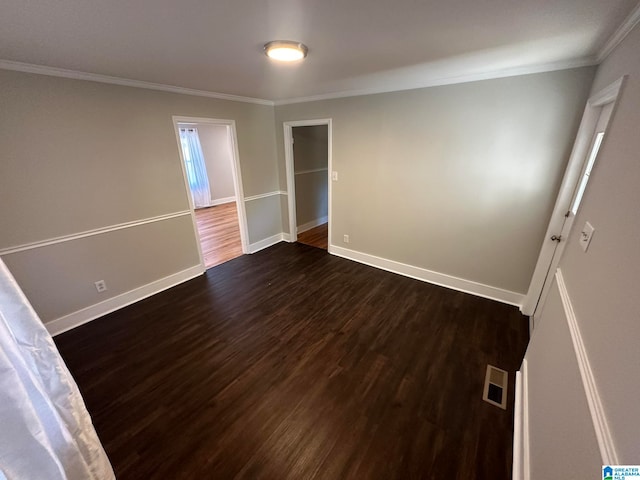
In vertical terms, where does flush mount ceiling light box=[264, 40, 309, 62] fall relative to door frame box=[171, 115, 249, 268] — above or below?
above

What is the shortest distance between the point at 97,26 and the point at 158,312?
246 cm

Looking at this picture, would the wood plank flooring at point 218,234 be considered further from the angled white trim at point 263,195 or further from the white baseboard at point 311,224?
the white baseboard at point 311,224

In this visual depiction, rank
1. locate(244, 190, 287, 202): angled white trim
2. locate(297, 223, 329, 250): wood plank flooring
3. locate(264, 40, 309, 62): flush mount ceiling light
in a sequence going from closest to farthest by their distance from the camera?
locate(264, 40, 309, 62): flush mount ceiling light
locate(244, 190, 287, 202): angled white trim
locate(297, 223, 329, 250): wood plank flooring

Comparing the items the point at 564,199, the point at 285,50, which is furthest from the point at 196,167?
the point at 564,199

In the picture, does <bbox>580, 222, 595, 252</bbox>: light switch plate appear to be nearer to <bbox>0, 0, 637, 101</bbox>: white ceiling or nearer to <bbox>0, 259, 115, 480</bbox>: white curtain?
<bbox>0, 0, 637, 101</bbox>: white ceiling

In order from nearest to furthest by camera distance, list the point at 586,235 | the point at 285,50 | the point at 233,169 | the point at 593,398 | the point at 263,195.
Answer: the point at 593,398
the point at 586,235
the point at 285,50
the point at 233,169
the point at 263,195

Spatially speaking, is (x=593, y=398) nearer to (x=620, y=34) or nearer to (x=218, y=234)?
(x=620, y=34)

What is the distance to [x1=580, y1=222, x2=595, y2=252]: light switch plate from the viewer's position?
1214 mm

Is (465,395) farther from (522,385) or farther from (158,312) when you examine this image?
(158,312)

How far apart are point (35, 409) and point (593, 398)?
1749 mm

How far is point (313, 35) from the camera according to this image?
4.94 ft

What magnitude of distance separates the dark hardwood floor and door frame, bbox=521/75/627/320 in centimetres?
28

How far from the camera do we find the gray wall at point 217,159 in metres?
6.96

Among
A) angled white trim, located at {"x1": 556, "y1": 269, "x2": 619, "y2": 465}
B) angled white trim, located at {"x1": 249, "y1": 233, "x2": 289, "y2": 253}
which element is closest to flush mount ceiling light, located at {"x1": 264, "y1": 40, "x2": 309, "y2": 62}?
Answer: angled white trim, located at {"x1": 556, "y1": 269, "x2": 619, "y2": 465}
